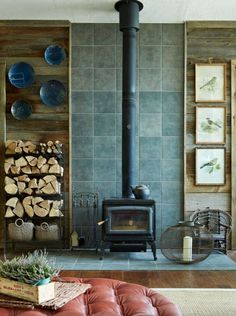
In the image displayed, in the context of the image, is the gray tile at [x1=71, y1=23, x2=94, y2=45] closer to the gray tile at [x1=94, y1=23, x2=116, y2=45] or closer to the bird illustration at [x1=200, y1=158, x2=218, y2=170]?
the gray tile at [x1=94, y1=23, x2=116, y2=45]

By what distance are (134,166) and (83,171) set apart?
0.73 meters

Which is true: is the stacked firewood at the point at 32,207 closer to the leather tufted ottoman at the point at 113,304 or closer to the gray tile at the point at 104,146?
the gray tile at the point at 104,146

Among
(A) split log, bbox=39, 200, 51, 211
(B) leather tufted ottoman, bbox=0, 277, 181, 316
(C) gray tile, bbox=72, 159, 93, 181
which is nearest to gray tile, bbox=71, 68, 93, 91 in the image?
(C) gray tile, bbox=72, 159, 93, 181

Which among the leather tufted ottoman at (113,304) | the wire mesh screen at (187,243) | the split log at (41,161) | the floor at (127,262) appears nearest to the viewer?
the leather tufted ottoman at (113,304)

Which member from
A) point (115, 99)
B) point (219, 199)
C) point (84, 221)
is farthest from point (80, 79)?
point (219, 199)

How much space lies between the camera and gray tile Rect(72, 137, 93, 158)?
521 centimetres

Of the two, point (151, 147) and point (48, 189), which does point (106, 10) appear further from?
point (48, 189)

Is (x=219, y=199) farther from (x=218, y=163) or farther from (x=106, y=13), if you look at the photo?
(x=106, y=13)

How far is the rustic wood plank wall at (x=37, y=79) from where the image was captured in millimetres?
5207

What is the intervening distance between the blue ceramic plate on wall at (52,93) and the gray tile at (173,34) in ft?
4.68

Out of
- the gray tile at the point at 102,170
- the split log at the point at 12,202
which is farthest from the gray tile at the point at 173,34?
the split log at the point at 12,202

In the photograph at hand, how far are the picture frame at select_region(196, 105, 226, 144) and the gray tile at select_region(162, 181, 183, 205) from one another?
61cm

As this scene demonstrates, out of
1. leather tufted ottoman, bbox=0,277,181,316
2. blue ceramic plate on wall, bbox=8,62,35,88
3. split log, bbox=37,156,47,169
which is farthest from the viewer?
blue ceramic plate on wall, bbox=8,62,35,88

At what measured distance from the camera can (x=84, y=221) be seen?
5211 mm
